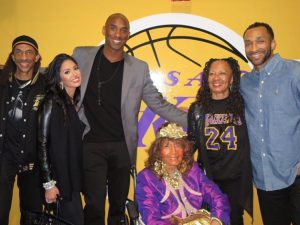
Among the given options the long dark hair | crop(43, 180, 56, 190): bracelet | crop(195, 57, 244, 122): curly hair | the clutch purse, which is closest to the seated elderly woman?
the clutch purse

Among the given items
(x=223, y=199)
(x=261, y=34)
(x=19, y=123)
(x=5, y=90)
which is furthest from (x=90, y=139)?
(x=261, y=34)

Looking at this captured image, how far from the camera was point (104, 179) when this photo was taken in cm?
257

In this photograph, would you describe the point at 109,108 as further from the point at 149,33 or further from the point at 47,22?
the point at 47,22

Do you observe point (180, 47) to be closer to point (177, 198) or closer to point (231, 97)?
point (231, 97)

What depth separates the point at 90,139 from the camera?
2.57 meters

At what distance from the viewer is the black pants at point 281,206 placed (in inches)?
89.7

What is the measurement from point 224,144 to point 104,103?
1.05m

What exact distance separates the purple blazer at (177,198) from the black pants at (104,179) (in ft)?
1.41

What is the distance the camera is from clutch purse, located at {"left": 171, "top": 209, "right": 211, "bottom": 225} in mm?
2086

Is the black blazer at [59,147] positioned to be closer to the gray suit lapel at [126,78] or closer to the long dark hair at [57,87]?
the long dark hair at [57,87]

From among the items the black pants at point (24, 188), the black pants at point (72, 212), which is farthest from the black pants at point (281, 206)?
the black pants at point (24, 188)

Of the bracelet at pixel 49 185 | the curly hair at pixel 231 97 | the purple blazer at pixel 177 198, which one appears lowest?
the purple blazer at pixel 177 198

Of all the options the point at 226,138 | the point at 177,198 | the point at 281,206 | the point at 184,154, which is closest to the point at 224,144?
the point at 226,138

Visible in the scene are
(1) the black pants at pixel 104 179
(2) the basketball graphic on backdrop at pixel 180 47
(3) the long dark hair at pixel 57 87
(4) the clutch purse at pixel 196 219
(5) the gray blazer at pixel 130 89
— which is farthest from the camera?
(2) the basketball graphic on backdrop at pixel 180 47
